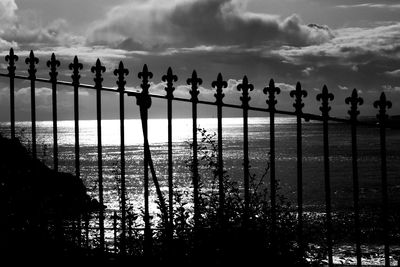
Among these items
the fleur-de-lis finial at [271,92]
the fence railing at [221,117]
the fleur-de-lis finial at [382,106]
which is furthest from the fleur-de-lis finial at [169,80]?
the fleur-de-lis finial at [382,106]

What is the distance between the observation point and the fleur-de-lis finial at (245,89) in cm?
683

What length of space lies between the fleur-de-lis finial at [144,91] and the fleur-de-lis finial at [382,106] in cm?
292

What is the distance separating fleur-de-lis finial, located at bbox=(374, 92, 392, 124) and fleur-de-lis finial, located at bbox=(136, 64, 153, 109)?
115 inches

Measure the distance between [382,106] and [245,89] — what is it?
171cm

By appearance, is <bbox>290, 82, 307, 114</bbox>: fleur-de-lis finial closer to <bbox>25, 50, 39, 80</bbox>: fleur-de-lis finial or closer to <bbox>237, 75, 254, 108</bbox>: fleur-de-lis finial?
<bbox>237, 75, 254, 108</bbox>: fleur-de-lis finial

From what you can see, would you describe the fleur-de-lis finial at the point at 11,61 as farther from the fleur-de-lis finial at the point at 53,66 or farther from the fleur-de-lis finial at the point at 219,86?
the fleur-de-lis finial at the point at 219,86

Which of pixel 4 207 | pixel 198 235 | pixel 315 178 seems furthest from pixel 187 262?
pixel 315 178

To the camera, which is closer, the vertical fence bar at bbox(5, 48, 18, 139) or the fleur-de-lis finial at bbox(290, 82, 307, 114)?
the fleur-de-lis finial at bbox(290, 82, 307, 114)

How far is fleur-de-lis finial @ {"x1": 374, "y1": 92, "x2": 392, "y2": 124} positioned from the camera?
6.70 m

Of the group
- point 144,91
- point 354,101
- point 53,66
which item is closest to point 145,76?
point 144,91

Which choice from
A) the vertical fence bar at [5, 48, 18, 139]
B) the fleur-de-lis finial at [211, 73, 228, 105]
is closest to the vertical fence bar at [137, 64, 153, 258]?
the fleur-de-lis finial at [211, 73, 228, 105]

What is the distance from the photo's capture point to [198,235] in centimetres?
664

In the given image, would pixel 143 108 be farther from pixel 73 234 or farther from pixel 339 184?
pixel 339 184

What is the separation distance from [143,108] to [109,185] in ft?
205
